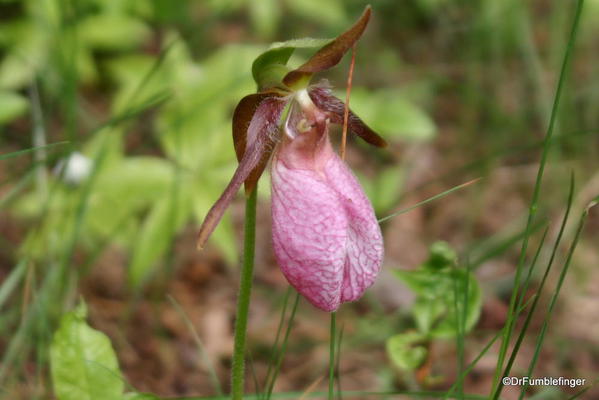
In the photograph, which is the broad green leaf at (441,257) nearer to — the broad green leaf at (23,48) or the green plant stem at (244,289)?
the green plant stem at (244,289)

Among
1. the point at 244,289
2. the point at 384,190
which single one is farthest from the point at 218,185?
the point at 244,289

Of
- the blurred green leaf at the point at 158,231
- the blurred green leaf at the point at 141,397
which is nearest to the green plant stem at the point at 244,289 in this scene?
the blurred green leaf at the point at 141,397

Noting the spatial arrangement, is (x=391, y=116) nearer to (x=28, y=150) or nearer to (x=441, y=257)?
(x=441, y=257)

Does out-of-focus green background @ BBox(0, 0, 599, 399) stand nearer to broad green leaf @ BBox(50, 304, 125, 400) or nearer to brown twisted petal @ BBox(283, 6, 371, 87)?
broad green leaf @ BBox(50, 304, 125, 400)

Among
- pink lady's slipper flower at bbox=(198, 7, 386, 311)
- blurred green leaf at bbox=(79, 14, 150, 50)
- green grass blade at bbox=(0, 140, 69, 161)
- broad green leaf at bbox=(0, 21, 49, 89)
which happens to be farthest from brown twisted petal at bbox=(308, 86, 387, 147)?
blurred green leaf at bbox=(79, 14, 150, 50)

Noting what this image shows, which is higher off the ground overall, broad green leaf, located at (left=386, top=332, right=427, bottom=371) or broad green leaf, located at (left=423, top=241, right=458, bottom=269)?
broad green leaf, located at (left=423, top=241, right=458, bottom=269)

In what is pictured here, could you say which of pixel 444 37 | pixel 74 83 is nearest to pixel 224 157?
pixel 74 83
